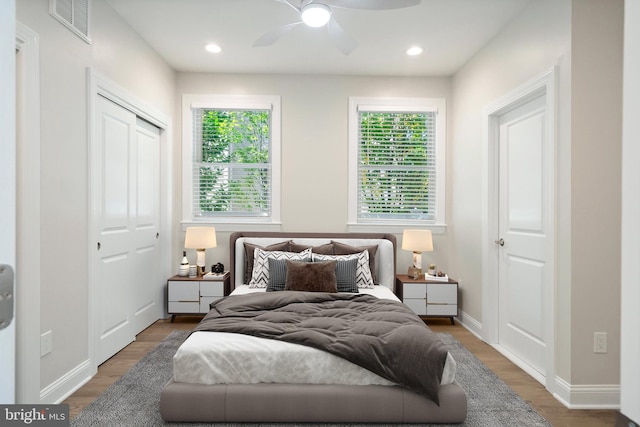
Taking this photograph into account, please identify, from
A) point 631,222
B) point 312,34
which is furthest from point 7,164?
point 312,34

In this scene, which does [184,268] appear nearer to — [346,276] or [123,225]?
[123,225]

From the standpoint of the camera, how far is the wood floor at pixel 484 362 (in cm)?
228

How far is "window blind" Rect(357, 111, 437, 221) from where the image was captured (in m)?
4.48

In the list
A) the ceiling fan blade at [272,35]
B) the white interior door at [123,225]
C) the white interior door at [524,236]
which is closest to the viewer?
the ceiling fan blade at [272,35]

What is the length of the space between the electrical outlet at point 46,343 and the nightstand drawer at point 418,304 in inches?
122

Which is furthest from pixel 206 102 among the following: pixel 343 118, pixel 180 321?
pixel 180 321

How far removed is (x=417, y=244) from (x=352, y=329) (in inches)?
77.8

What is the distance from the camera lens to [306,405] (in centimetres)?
210

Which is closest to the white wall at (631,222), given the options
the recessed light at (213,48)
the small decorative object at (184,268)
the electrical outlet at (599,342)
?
the electrical outlet at (599,342)

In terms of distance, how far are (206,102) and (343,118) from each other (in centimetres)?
164

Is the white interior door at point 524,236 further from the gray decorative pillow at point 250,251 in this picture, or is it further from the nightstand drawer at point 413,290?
the gray decorative pillow at point 250,251

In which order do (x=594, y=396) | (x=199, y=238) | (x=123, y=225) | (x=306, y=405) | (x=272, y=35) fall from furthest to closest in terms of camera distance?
(x=199, y=238) < (x=123, y=225) < (x=272, y=35) < (x=594, y=396) < (x=306, y=405)

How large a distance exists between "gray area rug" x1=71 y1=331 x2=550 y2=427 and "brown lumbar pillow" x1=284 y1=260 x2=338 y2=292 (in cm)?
121

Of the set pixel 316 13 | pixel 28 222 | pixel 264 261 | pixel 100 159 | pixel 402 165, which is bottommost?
pixel 264 261
